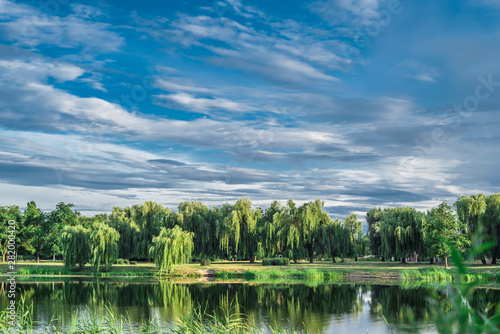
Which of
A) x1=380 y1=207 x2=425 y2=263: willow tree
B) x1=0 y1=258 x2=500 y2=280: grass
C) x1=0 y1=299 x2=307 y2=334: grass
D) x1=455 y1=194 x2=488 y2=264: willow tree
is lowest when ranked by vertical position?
x1=0 y1=258 x2=500 y2=280: grass

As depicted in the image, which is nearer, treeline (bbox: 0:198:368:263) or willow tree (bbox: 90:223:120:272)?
willow tree (bbox: 90:223:120:272)

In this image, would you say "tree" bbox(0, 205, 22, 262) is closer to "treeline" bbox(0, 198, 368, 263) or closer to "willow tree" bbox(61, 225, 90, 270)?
"treeline" bbox(0, 198, 368, 263)

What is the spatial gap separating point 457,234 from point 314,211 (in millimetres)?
17141

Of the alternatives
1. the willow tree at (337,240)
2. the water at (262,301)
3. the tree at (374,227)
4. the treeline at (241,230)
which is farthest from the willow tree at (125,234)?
the tree at (374,227)

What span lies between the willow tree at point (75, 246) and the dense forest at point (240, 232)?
0.10m

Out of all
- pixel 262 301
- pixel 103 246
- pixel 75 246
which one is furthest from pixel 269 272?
pixel 75 246

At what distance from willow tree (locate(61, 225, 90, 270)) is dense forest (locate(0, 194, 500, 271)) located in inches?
3.8

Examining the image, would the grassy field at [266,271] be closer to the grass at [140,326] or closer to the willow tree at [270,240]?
the willow tree at [270,240]

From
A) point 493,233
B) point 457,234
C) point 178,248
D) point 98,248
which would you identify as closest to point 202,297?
point 178,248

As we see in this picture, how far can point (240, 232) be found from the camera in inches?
2092

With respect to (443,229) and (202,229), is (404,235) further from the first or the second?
(202,229)

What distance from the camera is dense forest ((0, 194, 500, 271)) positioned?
42719 millimetres

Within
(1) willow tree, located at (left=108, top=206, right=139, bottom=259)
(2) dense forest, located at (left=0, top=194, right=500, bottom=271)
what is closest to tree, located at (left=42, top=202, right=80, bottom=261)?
(2) dense forest, located at (left=0, top=194, right=500, bottom=271)

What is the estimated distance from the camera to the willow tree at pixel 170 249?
4266 centimetres
